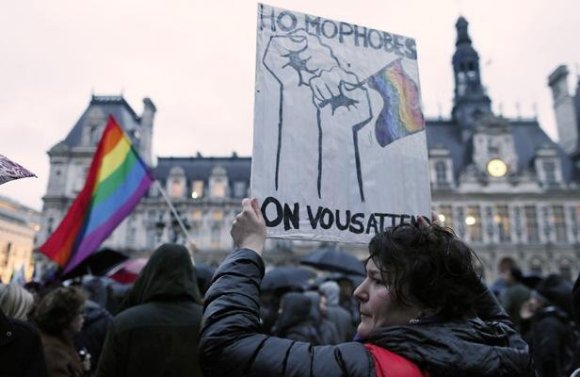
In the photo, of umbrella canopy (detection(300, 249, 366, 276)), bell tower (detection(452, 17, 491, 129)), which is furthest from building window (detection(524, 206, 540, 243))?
umbrella canopy (detection(300, 249, 366, 276))

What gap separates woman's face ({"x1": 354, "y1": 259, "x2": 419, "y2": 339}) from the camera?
1.64m

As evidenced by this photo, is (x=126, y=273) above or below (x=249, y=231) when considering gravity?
below

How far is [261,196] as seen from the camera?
2303mm

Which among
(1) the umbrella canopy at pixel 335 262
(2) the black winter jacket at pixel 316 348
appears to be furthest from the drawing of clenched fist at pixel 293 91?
(1) the umbrella canopy at pixel 335 262

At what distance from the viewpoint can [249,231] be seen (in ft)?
6.03

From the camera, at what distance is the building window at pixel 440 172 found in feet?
116

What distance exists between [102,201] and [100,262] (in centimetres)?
240

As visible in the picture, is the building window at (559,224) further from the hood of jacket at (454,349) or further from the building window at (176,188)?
the hood of jacket at (454,349)

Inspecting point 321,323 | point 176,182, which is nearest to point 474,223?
point 176,182

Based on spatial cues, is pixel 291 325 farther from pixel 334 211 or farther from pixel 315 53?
pixel 315 53

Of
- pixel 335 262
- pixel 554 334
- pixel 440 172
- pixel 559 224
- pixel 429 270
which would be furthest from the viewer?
pixel 440 172

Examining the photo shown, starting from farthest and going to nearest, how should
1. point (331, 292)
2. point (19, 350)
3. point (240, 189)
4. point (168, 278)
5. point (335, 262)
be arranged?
point (240, 189) < point (335, 262) < point (331, 292) < point (168, 278) < point (19, 350)

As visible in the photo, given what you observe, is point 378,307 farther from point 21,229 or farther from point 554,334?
point 21,229

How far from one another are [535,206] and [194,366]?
3597 centimetres
